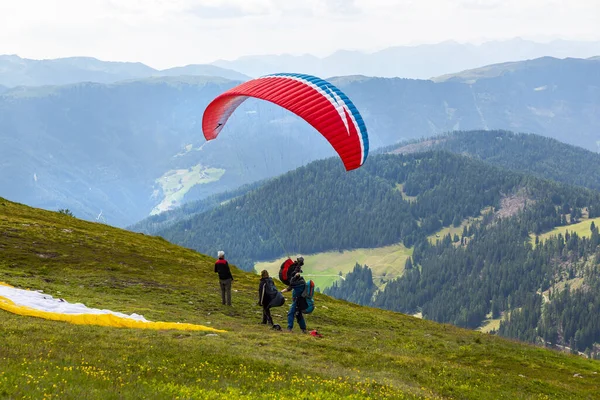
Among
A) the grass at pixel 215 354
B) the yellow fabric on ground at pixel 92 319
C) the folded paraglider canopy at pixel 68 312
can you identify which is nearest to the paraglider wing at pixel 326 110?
the grass at pixel 215 354

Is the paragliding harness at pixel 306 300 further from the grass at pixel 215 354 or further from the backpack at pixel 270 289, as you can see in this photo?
the grass at pixel 215 354

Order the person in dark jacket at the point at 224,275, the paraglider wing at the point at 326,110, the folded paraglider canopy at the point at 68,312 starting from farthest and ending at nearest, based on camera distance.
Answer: the person in dark jacket at the point at 224,275
the paraglider wing at the point at 326,110
the folded paraglider canopy at the point at 68,312

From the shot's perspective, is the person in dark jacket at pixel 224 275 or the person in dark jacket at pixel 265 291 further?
the person in dark jacket at pixel 224 275

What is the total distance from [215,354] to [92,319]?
779 cm

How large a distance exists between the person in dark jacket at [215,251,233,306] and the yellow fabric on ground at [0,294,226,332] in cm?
811

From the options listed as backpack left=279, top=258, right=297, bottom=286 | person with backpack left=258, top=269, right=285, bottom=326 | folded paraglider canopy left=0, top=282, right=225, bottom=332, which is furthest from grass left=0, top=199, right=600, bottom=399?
backpack left=279, top=258, right=297, bottom=286

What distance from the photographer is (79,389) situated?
45.4 feet

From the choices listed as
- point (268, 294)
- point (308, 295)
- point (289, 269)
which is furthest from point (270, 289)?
point (308, 295)

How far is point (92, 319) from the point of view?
24906 mm

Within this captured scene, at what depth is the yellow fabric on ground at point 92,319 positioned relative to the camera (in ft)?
80.2

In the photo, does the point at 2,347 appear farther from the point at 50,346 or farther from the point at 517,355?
the point at 517,355

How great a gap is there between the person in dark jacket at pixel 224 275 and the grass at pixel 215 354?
0.95m

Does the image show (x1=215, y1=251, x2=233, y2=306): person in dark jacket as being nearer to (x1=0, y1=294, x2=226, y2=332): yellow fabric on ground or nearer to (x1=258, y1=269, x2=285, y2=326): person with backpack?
(x1=258, y1=269, x2=285, y2=326): person with backpack

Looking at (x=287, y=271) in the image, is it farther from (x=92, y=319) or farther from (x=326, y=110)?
(x=326, y=110)
